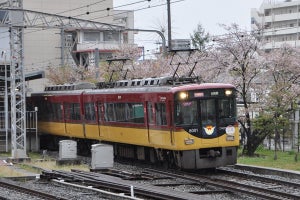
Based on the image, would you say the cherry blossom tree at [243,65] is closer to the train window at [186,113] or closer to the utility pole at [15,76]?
the train window at [186,113]

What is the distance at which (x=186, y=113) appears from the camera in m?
18.4

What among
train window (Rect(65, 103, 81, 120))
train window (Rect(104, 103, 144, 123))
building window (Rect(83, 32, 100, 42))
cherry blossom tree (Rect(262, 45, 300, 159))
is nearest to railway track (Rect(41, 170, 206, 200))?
train window (Rect(104, 103, 144, 123))

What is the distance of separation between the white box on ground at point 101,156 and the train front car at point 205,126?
→ 220cm

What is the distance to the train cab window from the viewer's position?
18953mm

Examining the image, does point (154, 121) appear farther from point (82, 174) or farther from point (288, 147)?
point (288, 147)

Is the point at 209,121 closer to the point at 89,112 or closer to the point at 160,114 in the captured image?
the point at 160,114

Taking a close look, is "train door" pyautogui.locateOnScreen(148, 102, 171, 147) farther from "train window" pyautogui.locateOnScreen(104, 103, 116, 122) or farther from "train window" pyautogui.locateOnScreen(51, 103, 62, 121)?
"train window" pyautogui.locateOnScreen(51, 103, 62, 121)

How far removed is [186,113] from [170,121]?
20.8 inches

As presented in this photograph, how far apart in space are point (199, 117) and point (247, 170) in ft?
7.24

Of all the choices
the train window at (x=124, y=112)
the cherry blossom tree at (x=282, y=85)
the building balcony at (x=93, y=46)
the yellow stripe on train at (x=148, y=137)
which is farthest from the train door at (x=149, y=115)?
the building balcony at (x=93, y=46)

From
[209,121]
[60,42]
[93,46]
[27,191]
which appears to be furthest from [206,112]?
[60,42]

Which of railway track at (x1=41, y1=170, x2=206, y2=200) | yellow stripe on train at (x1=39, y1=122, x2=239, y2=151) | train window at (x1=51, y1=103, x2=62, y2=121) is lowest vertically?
railway track at (x1=41, y1=170, x2=206, y2=200)

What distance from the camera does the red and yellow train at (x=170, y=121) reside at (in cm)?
1834

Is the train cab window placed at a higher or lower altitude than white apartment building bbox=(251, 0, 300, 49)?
lower
